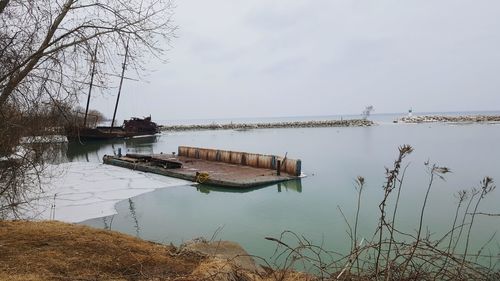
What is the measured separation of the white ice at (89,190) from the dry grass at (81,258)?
12.1 ft

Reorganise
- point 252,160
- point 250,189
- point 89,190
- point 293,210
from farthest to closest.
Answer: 1. point 252,160
2. point 250,189
3. point 89,190
4. point 293,210

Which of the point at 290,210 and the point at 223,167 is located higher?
the point at 223,167

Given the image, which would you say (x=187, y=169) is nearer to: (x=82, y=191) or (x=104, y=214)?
(x=82, y=191)

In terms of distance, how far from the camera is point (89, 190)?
50.1 feet

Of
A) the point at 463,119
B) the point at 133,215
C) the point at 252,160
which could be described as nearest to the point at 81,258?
the point at 133,215

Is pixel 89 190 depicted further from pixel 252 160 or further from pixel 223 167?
pixel 252 160

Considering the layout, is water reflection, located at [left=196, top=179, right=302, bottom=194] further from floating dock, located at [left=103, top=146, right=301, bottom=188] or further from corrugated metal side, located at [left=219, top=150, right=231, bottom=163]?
corrugated metal side, located at [left=219, top=150, right=231, bottom=163]

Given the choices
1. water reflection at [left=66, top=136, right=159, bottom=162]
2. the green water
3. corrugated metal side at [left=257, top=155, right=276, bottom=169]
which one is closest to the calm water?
the green water

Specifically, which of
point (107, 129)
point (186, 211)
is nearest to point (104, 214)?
point (186, 211)

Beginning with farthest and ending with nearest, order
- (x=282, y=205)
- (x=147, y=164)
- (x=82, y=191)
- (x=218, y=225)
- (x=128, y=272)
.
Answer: (x=147, y=164)
(x=82, y=191)
(x=282, y=205)
(x=218, y=225)
(x=128, y=272)

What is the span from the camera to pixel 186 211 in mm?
12336

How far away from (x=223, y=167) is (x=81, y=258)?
52.7 ft

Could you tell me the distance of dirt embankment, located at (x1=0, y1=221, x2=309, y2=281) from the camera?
4143mm

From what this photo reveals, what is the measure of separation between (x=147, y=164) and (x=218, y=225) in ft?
38.1
